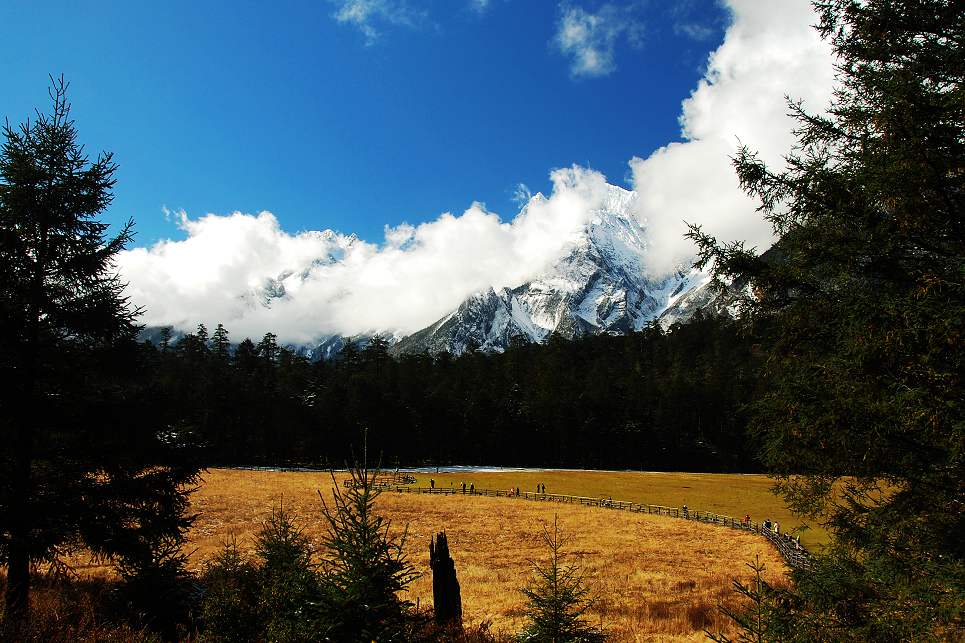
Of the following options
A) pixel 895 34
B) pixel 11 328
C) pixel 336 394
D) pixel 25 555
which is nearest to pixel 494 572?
pixel 25 555

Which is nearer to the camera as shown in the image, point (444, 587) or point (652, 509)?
point (444, 587)

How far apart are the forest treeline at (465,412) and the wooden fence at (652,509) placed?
23.2 meters

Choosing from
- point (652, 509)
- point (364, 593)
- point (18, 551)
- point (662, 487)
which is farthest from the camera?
point (662, 487)

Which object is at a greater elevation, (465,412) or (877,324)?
(877,324)

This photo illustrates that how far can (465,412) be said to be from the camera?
86.0 metres

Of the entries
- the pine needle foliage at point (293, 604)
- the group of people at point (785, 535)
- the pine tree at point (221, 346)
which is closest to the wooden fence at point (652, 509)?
the group of people at point (785, 535)

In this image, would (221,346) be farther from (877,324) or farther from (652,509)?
(877,324)

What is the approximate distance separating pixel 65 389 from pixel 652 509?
38.1 meters

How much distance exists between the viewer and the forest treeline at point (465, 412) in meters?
74.1

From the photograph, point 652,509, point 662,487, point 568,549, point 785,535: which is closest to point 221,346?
point 662,487

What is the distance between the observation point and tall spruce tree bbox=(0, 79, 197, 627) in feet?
34.9

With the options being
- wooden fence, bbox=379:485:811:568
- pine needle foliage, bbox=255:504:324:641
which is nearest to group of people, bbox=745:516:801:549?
wooden fence, bbox=379:485:811:568

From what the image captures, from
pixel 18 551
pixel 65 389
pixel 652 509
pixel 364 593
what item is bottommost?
pixel 652 509

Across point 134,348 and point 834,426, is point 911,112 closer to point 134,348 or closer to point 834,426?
point 834,426
